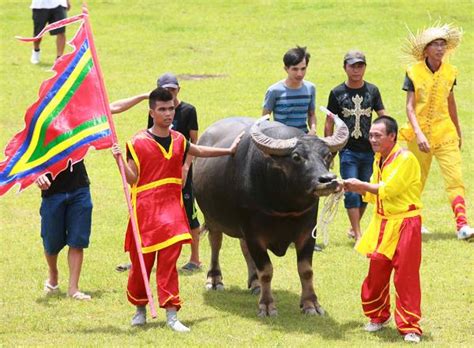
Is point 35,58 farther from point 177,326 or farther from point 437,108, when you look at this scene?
point 177,326

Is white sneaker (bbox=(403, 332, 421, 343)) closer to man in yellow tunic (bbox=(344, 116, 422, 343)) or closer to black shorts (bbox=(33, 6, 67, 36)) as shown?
man in yellow tunic (bbox=(344, 116, 422, 343))

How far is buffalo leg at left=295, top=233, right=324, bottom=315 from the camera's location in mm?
10398

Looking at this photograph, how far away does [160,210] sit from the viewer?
9.73 m

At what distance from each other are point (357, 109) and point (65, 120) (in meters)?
4.19

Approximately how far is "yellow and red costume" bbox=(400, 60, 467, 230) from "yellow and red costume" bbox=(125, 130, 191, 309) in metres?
4.33

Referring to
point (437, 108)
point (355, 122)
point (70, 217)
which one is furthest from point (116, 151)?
point (437, 108)

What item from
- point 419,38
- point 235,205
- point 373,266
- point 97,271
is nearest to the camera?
point 373,266

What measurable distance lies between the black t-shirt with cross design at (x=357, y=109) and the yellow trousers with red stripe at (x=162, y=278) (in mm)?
3847

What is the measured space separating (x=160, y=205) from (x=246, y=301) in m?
1.80

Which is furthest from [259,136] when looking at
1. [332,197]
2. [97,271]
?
[97,271]

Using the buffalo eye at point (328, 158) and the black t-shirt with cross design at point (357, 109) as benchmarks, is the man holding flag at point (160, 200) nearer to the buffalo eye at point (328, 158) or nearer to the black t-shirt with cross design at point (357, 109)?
the buffalo eye at point (328, 158)

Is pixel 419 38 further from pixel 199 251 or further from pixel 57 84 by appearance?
pixel 57 84

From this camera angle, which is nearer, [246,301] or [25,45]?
[246,301]

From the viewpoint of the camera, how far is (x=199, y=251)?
42.7 feet
